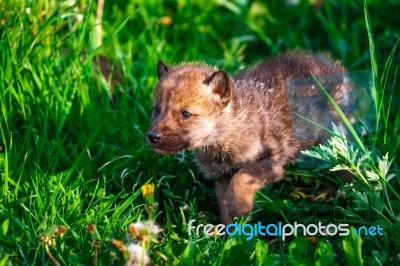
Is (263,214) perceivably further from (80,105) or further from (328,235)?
(80,105)

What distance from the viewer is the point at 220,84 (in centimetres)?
425

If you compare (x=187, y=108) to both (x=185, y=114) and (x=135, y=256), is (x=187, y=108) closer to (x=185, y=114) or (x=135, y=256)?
(x=185, y=114)

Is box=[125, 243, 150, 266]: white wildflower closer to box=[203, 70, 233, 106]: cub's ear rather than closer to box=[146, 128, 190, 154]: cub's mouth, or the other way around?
box=[146, 128, 190, 154]: cub's mouth

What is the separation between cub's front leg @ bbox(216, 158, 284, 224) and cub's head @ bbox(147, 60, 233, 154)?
0.30 m

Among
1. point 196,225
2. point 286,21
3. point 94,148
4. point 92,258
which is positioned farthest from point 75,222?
point 286,21

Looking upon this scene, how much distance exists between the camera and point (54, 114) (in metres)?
Answer: 4.96

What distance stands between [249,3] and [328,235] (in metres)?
3.78

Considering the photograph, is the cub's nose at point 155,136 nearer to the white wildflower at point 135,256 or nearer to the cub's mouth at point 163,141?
the cub's mouth at point 163,141

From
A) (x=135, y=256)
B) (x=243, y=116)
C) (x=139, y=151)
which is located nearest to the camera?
(x=135, y=256)

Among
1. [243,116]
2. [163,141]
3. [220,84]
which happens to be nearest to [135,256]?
[163,141]

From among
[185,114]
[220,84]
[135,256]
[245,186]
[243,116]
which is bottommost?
[245,186]

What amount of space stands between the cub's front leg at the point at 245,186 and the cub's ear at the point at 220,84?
19.0 inches

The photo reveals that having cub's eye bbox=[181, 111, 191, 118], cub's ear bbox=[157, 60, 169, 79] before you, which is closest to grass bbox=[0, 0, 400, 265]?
cub's eye bbox=[181, 111, 191, 118]

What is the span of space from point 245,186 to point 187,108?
0.59 metres
